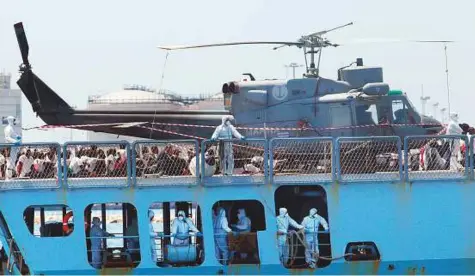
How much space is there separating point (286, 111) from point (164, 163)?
12.6 ft

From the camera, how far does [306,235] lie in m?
21.4

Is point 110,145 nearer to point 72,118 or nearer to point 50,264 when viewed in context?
point 50,264

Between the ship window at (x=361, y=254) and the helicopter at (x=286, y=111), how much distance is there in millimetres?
3046

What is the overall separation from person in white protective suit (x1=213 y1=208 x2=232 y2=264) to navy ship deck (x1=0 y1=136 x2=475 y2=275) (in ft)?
0.48

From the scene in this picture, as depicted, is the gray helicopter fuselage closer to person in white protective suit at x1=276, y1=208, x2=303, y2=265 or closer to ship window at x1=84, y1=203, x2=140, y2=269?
person in white protective suit at x1=276, y1=208, x2=303, y2=265

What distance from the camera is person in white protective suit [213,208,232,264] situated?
2148 cm

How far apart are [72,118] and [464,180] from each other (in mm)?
9351

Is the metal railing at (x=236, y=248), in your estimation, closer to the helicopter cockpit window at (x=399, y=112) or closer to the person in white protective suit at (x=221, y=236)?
the person in white protective suit at (x=221, y=236)

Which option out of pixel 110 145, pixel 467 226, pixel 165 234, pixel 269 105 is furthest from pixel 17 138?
pixel 467 226

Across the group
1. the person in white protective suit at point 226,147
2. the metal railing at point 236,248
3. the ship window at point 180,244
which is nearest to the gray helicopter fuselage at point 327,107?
the person in white protective suit at point 226,147

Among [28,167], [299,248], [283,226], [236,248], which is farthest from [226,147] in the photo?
[28,167]

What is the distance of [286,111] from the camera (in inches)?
958

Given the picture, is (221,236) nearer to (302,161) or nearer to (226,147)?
(226,147)

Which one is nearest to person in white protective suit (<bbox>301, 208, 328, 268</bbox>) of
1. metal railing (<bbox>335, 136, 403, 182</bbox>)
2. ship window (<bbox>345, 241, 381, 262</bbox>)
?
ship window (<bbox>345, 241, 381, 262</bbox>)
